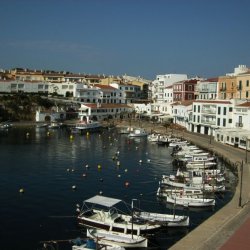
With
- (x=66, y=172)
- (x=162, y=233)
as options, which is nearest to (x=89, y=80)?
(x=66, y=172)

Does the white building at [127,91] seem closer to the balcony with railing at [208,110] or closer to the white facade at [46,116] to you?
the white facade at [46,116]

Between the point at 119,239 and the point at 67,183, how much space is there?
18.1m

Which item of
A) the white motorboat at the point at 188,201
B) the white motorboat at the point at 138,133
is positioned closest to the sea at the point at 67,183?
the white motorboat at the point at 188,201

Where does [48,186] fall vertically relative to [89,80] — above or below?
below

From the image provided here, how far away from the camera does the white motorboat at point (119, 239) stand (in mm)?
27219

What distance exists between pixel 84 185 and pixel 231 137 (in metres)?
31.3

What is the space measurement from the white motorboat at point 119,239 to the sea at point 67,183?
1341 mm

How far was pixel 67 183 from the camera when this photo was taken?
44.6 metres

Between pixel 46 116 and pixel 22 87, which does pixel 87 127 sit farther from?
pixel 22 87

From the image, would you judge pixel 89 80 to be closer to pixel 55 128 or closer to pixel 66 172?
pixel 55 128

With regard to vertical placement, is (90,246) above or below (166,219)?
below

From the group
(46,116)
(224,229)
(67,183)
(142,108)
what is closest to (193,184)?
(67,183)

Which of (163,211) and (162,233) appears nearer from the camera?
(162,233)

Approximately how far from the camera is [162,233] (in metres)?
30.6
